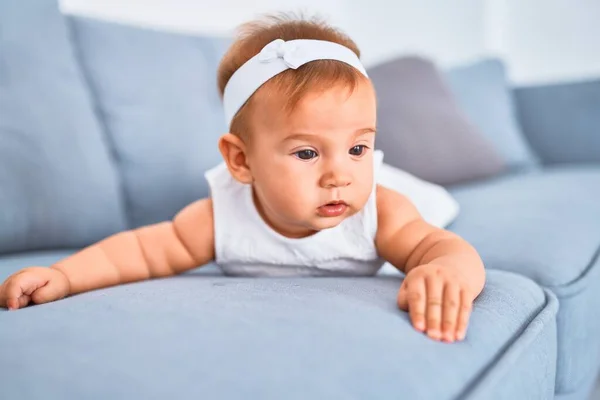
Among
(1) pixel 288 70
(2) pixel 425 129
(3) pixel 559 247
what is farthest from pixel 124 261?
(2) pixel 425 129

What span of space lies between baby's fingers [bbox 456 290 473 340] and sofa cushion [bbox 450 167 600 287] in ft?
1.20

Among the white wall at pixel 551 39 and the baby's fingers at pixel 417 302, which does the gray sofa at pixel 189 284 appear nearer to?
the baby's fingers at pixel 417 302

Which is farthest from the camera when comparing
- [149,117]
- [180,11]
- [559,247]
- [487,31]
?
[487,31]

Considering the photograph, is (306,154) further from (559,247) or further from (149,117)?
(149,117)

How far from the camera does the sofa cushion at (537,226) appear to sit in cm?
108

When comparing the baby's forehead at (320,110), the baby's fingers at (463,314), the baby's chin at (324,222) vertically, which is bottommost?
the baby's fingers at (463,314)

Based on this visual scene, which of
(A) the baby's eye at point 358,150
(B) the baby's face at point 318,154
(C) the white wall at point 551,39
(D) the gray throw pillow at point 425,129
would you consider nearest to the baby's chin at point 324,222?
(B) the baby's face at point 318,154

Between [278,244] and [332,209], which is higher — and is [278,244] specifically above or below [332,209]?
below

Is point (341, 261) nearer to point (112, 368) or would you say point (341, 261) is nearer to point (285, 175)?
point (285, 175)

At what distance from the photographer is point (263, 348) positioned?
0.58 meters

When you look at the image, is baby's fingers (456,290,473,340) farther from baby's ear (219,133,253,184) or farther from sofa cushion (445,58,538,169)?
sofa cushion (445,58,538,169)

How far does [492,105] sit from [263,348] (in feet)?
7.16

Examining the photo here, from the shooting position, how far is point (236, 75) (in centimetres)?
100

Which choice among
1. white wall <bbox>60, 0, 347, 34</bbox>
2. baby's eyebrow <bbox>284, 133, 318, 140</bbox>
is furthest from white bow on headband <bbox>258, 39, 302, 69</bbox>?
white wall <bbox>60, 0, 347, 34</bbox>
